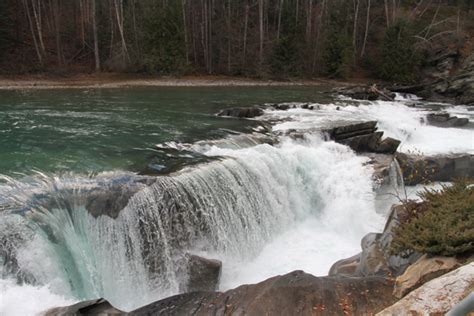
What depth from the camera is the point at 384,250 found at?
6.85 m

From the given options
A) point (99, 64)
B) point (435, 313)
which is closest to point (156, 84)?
point (99, 64)

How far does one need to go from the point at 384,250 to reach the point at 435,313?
3387 mm

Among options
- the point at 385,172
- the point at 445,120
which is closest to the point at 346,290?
the point at 385,172

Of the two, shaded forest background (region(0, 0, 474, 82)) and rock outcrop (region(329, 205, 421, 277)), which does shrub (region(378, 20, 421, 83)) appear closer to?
shaded forest background (region(0, 0, 474, 82))

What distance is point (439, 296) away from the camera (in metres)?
3.72

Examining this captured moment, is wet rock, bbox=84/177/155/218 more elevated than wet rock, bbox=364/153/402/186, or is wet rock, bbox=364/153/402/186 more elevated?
wet rock, bbox=84/177/155/218

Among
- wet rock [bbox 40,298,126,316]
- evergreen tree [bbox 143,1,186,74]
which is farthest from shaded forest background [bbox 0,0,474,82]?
wet rock [bbox 40,298,126,316]

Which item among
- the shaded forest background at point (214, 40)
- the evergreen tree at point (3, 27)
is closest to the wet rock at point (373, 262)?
the shaded forest background at point (214, 40)

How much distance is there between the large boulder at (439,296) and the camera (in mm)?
3605

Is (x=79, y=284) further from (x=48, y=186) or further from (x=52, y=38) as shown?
(x=52, y=38)

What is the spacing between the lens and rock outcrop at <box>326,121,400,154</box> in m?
13.9

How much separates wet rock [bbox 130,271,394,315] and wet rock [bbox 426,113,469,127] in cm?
1501

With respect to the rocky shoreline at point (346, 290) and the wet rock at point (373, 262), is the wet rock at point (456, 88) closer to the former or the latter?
the wet rock at point (373, 262)

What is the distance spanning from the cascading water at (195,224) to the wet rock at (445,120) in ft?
27.3
